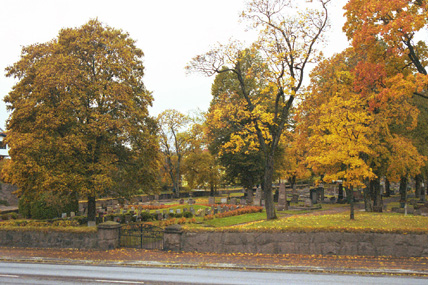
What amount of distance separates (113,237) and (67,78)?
9843mm

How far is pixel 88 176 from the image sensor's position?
73.2ft

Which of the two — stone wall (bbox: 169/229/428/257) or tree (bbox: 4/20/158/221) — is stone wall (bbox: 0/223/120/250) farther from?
stone wall (bbox: 169/229/428/257)

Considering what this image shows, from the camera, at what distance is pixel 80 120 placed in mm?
22703

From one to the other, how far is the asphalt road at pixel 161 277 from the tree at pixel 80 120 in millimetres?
7230

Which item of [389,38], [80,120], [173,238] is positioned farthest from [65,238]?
[389,38]

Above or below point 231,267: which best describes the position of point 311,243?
above

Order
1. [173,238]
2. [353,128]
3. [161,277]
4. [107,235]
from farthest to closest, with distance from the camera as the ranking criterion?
[353,128] < [107,235] < [173,238] < [161,277]

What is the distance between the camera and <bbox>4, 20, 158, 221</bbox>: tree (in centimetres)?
2044

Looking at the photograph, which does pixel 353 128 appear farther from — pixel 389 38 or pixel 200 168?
pixel 200 168

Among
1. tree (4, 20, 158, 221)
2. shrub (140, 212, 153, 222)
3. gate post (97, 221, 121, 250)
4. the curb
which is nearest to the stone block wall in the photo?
the curb

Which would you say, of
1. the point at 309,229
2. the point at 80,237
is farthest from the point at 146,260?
the point at 309,229

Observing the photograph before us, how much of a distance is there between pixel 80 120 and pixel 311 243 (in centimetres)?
1593

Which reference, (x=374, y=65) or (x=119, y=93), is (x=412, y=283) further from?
(x=119, y=93)

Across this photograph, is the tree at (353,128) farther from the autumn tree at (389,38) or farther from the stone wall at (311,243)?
the stone wall at (311,243)
